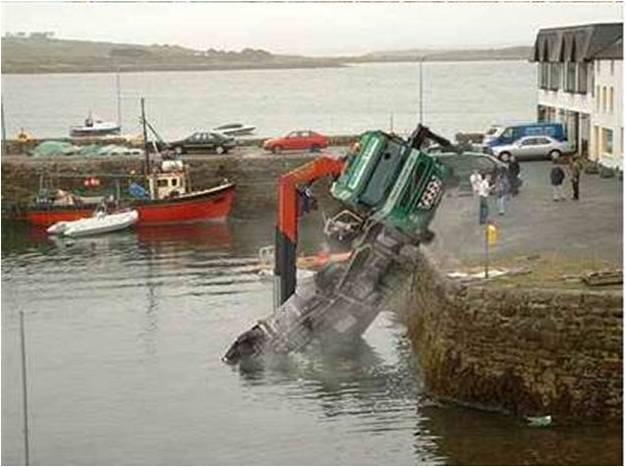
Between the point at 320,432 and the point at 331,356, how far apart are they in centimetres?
455

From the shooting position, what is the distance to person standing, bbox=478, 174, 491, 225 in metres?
30.2

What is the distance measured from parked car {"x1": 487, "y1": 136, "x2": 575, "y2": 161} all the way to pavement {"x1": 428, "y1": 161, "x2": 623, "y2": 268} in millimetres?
6844

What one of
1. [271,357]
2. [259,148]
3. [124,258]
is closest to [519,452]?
[271,357]

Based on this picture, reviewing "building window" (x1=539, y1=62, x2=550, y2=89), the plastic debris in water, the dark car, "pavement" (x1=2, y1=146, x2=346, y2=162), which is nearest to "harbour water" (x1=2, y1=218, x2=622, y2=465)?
the plastic debris in water

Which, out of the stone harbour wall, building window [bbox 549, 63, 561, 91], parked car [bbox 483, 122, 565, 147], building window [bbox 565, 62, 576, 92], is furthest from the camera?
building window [bbox 549, 63, 561, 91]

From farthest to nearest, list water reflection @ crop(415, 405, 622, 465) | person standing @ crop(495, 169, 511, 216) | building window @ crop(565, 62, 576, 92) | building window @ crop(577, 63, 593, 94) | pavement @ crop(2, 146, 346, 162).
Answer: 1. pavement @ crop(2, 146, 346, 162)
2. building window @ crop(565, 62, 576, 92)
3. building window @ crop(577, 63, 593, 94)
4. person standing @ crop(495, 169, 511, 216)
5. water reflection @ crop(415, 405, 622, 465)

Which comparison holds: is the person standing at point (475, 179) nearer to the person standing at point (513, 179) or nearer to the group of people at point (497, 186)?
the group of people at point (497, 186)

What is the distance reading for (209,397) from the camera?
76.7 feet

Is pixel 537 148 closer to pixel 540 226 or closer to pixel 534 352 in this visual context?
pixel 540 226

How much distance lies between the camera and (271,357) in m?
25.6

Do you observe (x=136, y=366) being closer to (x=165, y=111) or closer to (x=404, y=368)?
(x=404, y=368)

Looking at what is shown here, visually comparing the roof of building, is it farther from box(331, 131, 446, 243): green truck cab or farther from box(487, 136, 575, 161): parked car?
box(331, 131, 446, 243): green truck cab

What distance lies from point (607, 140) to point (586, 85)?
12.1 feet

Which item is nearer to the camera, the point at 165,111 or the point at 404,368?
the point at 404,368
